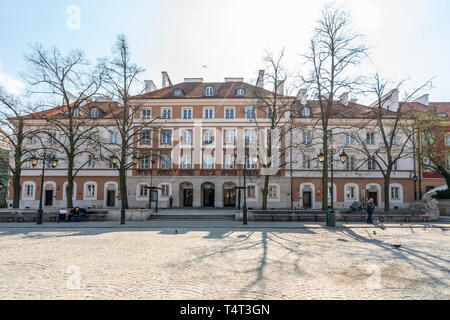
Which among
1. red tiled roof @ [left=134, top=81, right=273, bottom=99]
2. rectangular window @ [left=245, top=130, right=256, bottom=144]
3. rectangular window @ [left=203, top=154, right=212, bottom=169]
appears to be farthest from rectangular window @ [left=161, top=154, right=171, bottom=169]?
rectangular window @ [left=245, top=130, right=256, bottom=144]

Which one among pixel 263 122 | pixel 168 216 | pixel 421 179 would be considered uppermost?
pixel 263 122

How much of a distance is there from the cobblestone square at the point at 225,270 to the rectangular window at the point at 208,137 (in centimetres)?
2443

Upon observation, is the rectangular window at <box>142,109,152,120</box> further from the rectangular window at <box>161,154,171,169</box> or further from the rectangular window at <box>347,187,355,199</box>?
the rectangular window at <box>347,187,355,199</box>

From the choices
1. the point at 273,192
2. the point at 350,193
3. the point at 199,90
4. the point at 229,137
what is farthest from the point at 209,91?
the point at 350,193

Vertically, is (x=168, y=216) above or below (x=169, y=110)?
below

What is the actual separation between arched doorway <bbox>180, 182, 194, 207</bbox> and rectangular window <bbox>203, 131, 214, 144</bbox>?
596 centimetres

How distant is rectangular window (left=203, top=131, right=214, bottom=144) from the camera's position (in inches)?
1403

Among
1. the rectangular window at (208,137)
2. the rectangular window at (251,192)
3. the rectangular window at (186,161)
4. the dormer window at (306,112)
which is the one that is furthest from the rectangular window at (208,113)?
the dormer window at (306,112)

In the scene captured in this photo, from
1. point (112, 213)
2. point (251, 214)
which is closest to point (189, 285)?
point (251, 214)

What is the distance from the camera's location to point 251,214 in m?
21.4

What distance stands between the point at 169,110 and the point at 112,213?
18.2 meters

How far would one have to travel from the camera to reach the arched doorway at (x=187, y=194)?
1427 inches
